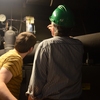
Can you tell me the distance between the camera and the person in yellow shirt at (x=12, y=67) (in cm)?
142

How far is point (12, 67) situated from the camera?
1.58 meters

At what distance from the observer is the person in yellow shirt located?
1.42 meters

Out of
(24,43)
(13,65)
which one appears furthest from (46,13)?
(13,65)

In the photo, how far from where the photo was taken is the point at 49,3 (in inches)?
124

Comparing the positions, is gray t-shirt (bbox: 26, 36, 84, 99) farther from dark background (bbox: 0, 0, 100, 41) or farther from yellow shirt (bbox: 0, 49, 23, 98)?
dark background (bbox: 0, 0, 100, 41)

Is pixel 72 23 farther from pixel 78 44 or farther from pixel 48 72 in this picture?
pixel 48 72

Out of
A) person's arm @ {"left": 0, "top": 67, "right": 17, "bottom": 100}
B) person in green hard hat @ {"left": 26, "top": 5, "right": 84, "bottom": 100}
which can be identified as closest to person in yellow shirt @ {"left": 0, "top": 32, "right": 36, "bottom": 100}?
person's arm @ {"left": 0, "top": 67, "right": 17, "bottom": 100}

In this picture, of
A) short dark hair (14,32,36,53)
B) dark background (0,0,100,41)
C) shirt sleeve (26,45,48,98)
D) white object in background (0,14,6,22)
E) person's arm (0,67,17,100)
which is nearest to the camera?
person's arm (0,67,17,100)

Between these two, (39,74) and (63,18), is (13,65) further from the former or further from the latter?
(63,18)

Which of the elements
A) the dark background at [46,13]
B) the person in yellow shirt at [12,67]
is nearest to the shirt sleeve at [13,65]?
the person in yellow shirt at [12,67]

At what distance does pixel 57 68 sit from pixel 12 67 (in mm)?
362

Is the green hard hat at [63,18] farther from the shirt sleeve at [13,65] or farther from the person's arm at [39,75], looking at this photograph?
the shirt sleeve at [13,65]

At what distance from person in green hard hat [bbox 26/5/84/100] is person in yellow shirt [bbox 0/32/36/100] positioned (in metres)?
0.17

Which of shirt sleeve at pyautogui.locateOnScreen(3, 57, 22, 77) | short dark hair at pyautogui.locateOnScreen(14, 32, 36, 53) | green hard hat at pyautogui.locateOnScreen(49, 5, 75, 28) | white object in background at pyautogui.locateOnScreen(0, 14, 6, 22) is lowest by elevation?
shirt sleeve at pyautogui.locateOnScreen(3, 57, 22, 77)
